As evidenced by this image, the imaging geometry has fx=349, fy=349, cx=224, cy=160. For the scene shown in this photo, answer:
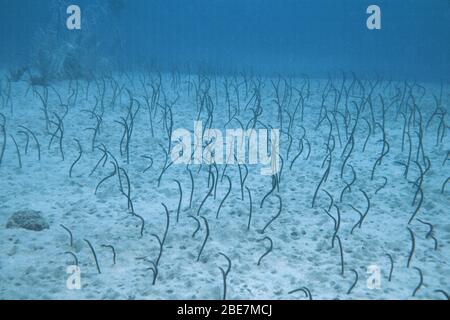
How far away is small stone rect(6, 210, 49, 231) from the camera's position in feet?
11.1

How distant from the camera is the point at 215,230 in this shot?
11.4 ft

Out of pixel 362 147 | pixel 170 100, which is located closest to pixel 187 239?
pixel 362 147

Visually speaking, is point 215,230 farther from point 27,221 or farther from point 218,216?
point 27,221

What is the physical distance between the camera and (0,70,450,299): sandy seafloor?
2.71 meters

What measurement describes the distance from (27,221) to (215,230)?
6.01 ft

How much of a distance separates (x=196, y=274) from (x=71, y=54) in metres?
10.1

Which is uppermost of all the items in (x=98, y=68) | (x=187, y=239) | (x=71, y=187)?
(x=98, y=68)

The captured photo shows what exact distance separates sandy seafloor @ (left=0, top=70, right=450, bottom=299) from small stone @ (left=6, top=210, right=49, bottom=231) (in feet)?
0.21

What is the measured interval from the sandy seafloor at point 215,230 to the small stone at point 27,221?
0.06m

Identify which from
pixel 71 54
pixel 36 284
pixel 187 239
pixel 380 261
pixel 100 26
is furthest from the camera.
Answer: pixel 100 26

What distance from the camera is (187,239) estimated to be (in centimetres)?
331

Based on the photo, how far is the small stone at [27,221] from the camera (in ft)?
11.1

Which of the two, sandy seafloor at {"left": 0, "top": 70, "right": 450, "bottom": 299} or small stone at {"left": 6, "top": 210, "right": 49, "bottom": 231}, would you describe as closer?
sandy seafloor at {"left": 0, "top": 70, "right": 450, "bottom": 299}
